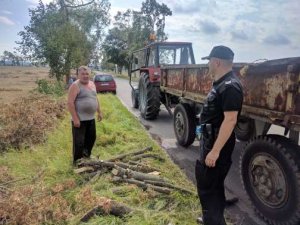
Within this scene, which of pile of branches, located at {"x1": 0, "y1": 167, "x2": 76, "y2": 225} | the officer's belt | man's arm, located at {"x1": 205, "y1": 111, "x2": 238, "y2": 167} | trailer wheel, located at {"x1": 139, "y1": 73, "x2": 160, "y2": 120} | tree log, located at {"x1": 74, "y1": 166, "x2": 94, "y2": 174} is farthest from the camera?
trailer wheel, located at {"x1": 139, "y1": 73, "x2": 160, "y2": 120}

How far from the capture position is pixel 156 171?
209 inches

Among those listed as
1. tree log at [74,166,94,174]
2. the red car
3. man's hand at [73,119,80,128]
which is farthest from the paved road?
the red car

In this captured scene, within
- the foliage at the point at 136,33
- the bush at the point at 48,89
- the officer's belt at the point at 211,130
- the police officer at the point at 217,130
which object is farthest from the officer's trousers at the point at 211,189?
the foliage at the point at 136,33

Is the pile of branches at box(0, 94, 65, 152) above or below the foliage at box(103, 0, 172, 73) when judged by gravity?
below

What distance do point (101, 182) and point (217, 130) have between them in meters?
2.15

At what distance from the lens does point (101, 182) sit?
15.4 feet

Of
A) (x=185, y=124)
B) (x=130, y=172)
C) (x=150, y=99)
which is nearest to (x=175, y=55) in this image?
(x=150, y=99)

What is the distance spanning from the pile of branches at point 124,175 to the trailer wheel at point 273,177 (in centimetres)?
87

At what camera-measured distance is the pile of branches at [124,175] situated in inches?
149

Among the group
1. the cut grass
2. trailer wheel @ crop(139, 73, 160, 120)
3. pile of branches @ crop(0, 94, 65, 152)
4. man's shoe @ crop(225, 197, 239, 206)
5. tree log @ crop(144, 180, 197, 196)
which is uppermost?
trailer wheel @ crop(139, 73, 160, 120)

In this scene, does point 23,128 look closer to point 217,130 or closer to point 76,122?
point 76,122

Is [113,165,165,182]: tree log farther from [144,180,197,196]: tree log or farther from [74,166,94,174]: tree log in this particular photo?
[74,166,94,174]: tree log

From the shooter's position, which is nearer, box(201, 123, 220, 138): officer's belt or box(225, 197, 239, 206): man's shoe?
box(201, 123, 220, 138): officer's belt

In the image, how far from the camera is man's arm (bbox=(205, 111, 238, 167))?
3006mm
